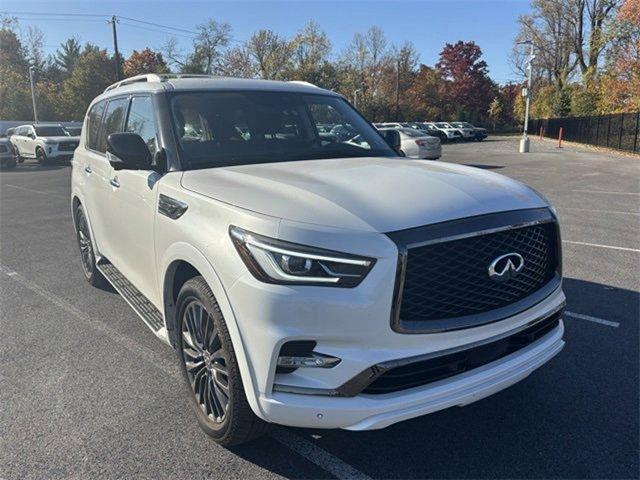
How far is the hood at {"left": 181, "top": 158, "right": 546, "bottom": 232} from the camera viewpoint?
2.48 meters

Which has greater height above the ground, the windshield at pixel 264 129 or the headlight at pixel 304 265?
the windshield at pixel 264 129

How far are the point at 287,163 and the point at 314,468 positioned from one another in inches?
75.5

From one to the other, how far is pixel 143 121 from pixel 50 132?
1015 inches

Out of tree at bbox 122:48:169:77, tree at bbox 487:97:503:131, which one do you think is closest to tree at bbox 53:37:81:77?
tree at bbox 122:48:169:77

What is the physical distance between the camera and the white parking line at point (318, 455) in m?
2.71

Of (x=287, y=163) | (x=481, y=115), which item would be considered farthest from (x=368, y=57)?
(x=287, y=163)

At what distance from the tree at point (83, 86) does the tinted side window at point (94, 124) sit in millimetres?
50979

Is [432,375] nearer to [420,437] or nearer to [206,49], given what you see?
[420,437]

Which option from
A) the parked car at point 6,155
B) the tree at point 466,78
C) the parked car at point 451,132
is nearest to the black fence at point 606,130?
the parked car at point 451,132

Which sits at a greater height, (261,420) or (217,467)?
(261,420)

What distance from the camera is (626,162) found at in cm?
2222

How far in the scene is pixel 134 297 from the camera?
164 inches

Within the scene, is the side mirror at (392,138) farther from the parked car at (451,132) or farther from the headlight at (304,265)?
the parked car at (451,132)

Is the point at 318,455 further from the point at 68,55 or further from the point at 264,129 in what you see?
the point at 68,55
